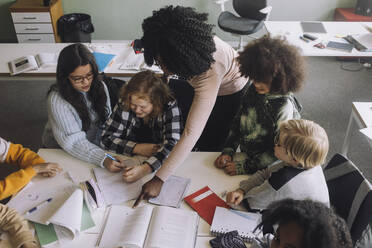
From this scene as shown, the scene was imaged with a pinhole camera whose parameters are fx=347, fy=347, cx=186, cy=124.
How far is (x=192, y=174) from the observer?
5.13 feet

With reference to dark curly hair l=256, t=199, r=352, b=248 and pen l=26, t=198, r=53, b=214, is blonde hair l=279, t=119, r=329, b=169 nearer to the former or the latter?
dark curly hair l=256, t=199, r=352, b=248

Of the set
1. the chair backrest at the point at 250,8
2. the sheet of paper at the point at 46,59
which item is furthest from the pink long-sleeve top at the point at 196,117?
the chair backrest at the point at 250,8

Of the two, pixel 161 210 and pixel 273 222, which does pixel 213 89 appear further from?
pixel 273 222

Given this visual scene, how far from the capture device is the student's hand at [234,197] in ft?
4.54

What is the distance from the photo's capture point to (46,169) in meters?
1.53

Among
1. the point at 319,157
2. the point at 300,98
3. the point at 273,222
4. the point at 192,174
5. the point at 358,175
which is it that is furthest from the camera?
the point at 300,98

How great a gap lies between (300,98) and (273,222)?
2.68m

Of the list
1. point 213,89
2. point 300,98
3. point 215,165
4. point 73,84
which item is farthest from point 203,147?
point 300,98

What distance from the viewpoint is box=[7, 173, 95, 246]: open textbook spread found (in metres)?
1.26

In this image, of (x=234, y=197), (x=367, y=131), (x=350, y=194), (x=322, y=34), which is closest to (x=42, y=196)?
(x=234, y=197)

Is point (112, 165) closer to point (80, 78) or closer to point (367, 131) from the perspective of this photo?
point (80, 78)

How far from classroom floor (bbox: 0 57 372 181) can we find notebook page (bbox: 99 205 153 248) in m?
1.52

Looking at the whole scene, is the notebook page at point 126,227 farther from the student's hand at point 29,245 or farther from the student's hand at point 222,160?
the student's hand at point 222,160

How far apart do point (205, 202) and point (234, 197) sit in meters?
0.12
